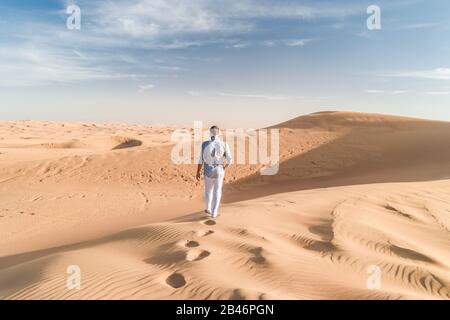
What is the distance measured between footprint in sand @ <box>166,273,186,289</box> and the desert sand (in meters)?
0.02

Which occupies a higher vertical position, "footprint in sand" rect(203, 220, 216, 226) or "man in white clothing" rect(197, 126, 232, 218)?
"man in white clothing" rect(197, 126, 232, 218)

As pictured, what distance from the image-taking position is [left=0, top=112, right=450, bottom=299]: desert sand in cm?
394

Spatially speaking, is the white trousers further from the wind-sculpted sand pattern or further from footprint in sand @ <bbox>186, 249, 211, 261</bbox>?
footprint in sand @ <bbox>186, 249, 211, 261</bbox>

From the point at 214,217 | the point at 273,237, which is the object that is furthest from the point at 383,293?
the point at 214,217

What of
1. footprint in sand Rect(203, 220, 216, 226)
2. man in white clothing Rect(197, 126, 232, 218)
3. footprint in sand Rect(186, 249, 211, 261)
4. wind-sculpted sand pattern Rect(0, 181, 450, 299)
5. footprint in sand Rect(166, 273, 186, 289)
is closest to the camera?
wind-sculpted sand pattern Rect(0, 181, 450, 299)

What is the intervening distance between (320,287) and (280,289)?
1.46ft

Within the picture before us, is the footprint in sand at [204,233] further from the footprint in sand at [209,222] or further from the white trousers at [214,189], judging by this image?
the white trousers at [214,189]

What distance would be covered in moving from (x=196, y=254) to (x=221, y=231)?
1.07 m

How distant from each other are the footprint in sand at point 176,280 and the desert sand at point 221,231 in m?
0.02

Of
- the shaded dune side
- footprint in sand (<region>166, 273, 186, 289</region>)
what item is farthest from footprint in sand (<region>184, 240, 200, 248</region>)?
the shaded dune side

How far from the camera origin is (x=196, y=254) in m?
4.81

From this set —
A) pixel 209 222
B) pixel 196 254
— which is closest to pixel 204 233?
pixel 209 222

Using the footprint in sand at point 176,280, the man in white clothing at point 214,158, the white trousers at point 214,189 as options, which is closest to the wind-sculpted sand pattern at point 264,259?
the footprint in sand at point 176,280
